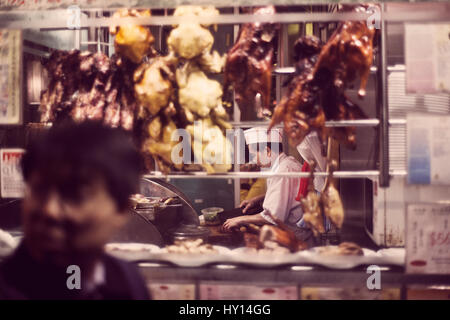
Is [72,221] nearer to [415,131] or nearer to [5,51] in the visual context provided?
[5,51]

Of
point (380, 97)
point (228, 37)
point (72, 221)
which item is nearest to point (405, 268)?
point (380, 97)

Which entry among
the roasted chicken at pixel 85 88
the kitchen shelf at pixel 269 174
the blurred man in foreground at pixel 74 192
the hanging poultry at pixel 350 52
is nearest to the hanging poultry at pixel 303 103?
the hanging poultry at pixel 350 52

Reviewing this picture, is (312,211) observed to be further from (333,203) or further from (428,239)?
(428,239)

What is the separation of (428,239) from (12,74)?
319cm

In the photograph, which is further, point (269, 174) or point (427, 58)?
point (269, 174)

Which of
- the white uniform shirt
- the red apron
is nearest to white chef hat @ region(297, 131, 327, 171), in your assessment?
the red apron

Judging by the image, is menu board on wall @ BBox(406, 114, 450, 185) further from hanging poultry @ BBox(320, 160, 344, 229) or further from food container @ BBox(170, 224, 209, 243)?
food container @ BBox(170, 224, 209, 243)

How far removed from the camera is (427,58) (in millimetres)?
2896

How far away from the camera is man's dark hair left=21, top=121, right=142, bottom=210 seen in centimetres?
165

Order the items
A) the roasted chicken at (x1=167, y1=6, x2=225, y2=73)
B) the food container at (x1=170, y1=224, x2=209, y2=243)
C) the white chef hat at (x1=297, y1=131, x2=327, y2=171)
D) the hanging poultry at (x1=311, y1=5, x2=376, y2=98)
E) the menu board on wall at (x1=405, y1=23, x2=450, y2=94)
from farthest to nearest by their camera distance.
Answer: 1. the food container at (x1=170, y1=224, x2=209, y2=243)
2. the white chef hat at (x1=297, y1=131, x2=327, y2=171)
3. the roasted chicken at (x1=167, y1=6, x2=225, y2=73)
4. the hanging poultry at (x1=311, y1=5, x2=376, y2=98)
5. the menu board on wall at (x1=405, y1=23, x2=450, y2=94)

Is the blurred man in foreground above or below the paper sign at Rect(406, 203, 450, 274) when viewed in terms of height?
above

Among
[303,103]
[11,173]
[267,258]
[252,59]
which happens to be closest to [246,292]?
[267,258]

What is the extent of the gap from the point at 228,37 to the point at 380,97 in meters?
4.76

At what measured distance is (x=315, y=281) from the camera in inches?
116
